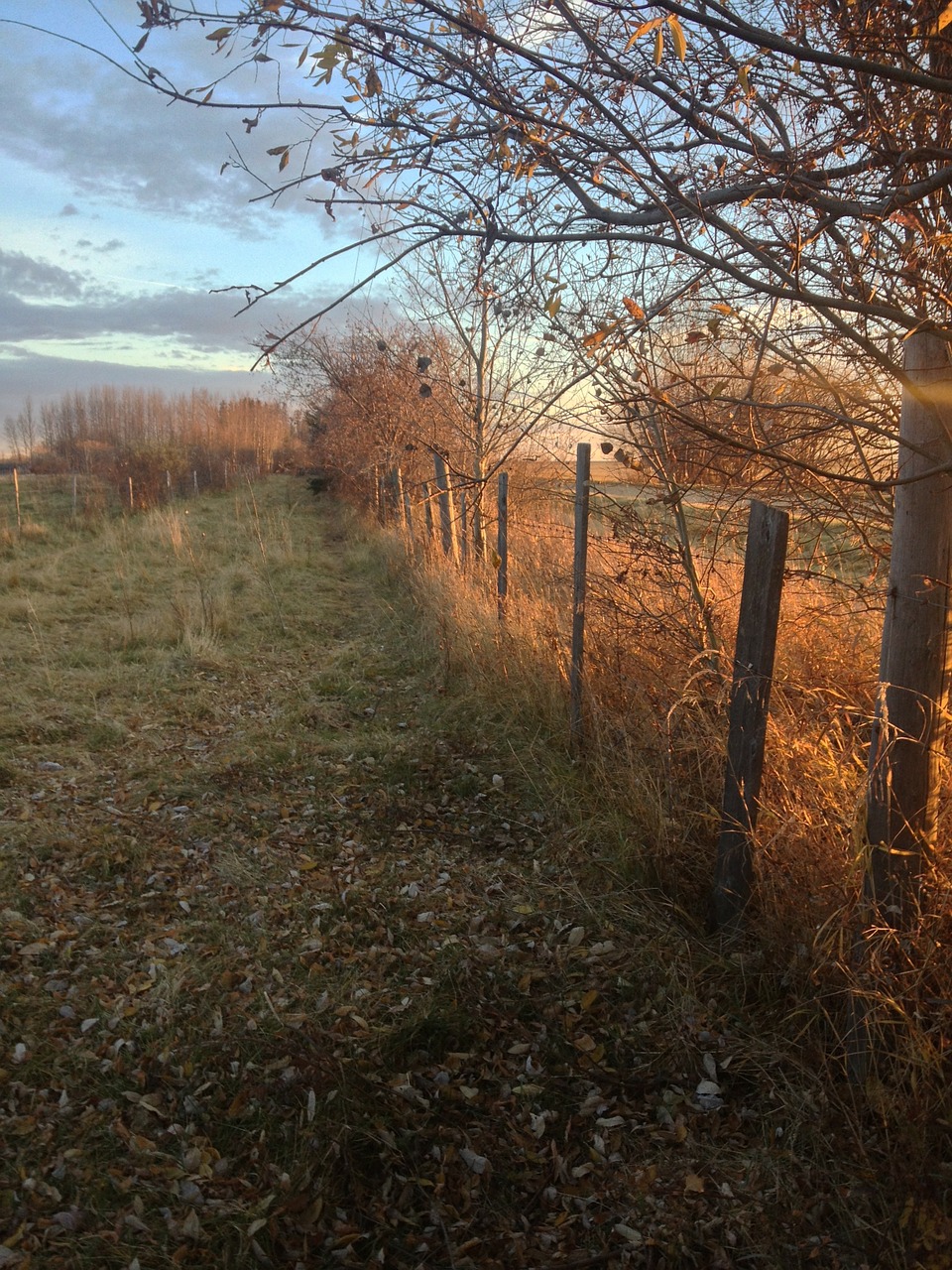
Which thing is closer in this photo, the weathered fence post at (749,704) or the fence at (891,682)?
the fence at (891,682)

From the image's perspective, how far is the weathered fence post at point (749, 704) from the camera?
9.20 feet

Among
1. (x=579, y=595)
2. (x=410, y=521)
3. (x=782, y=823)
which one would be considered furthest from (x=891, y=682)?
(x=410, y=521)

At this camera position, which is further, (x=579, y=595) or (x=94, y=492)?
(x=94, y=492)

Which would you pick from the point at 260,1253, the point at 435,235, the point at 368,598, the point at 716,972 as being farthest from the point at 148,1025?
the point at 368,598

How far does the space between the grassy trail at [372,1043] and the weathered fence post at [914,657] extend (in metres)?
0.74

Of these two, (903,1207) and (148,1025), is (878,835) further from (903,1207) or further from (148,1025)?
(148,1025)

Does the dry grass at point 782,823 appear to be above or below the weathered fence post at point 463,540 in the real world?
below

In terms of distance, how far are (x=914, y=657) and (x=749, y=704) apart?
68 centimetres

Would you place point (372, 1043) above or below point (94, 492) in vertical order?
below

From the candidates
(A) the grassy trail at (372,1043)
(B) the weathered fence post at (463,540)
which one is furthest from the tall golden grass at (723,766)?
(B) the weathered fence post at (463,540)

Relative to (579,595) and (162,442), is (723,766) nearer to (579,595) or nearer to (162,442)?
(579,595)

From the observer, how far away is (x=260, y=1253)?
2.12 m

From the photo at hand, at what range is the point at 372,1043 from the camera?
2.79 meters

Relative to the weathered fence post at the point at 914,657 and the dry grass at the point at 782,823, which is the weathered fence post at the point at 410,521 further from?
the weathered fence post at the point at 914,657
